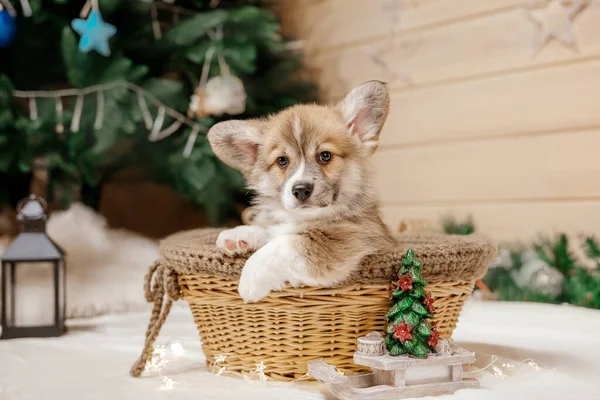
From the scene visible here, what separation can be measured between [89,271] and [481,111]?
1.83 m

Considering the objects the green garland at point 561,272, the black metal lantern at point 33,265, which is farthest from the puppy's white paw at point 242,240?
the green garland at point 561,272

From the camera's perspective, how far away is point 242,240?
4.71ft

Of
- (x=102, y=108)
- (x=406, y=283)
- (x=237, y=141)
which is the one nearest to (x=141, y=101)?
(x=102, y=108)

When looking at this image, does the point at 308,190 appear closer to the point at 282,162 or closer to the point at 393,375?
the point at 282,162

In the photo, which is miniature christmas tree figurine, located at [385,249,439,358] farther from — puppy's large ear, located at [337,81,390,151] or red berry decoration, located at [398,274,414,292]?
puppy's large ear, located at [337,81,390,151]

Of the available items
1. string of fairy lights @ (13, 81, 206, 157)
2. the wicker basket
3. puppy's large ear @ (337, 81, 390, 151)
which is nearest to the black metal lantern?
string of fairy lights @ (13, 81, 206, 157)

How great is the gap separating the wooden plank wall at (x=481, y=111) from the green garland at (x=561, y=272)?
0.08m

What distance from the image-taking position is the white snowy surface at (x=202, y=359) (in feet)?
4.63

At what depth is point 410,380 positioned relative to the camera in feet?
4.31

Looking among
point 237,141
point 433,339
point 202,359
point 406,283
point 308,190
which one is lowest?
point 202,359

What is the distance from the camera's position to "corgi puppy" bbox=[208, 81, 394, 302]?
134 centimetres

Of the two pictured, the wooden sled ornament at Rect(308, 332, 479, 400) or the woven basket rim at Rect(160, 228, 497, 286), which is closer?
the wooden sled ornament at Rect(308, 332, 479, 400)

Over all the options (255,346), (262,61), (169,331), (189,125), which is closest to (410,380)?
(255,346)

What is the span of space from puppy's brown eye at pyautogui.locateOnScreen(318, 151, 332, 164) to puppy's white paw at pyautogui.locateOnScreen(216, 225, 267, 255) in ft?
0.70
